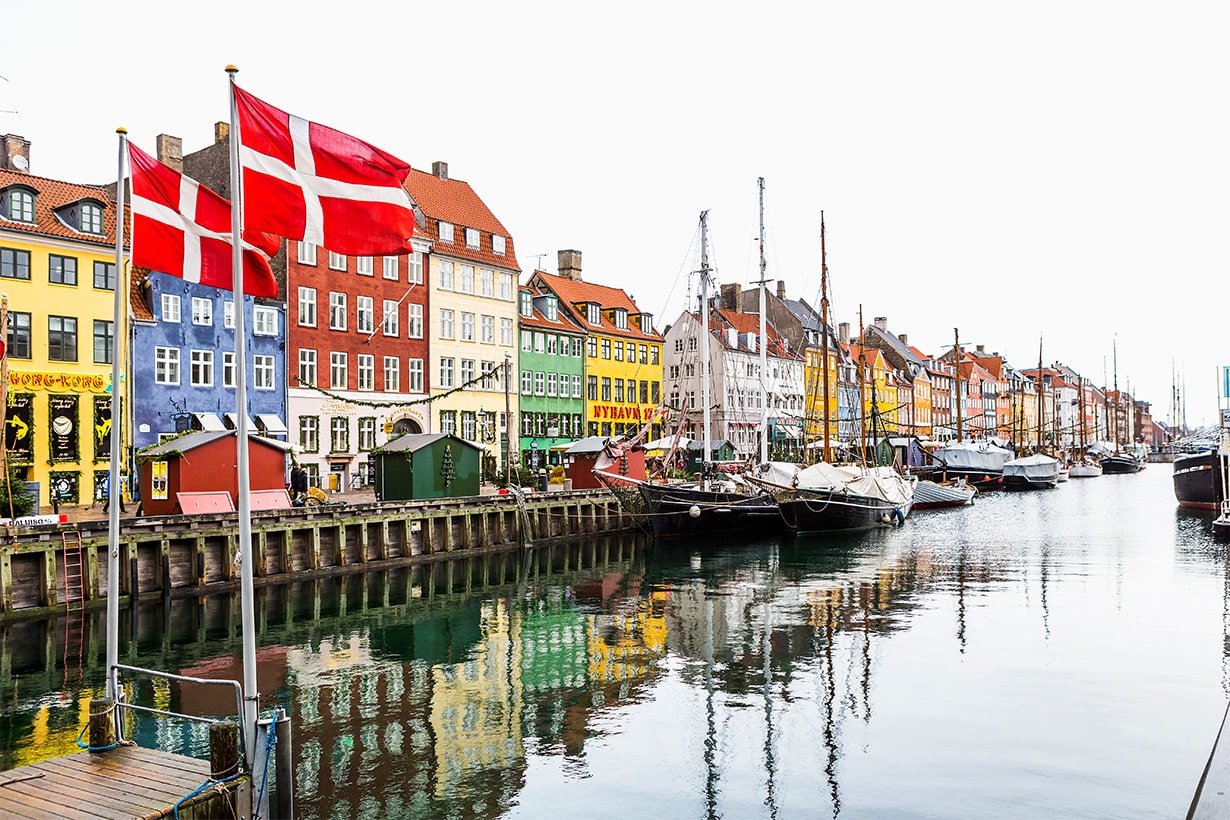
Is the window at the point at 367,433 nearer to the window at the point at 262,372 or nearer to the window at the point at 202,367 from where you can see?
the window at the point at 262,372

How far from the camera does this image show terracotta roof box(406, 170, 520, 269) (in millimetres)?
61844

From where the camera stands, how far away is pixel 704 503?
1916 inches

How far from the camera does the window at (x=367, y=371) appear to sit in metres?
56.1

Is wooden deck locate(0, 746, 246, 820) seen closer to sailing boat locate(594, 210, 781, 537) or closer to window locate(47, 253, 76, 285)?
sailing boat locate(594, 210, 781, 537)

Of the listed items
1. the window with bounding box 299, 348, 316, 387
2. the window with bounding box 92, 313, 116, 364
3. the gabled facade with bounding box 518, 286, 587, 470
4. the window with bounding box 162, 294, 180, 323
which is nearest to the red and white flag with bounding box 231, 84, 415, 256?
the window with bounding box 92, 313, 116, 364

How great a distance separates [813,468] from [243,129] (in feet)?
144

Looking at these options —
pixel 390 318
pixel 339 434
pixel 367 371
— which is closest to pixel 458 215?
pixel 390 318

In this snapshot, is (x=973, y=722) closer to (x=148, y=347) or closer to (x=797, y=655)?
(x=797, y=655)

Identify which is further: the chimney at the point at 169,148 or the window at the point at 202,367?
the chimney at the point at 169,148

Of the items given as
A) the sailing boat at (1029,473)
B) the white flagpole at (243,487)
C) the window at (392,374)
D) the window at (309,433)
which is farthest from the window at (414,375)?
the sailing boat at (1029,473)

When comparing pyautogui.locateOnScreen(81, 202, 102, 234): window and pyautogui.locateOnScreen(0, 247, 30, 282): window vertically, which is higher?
pyautogui.locateOnScreen(81, 202, 102, 234): window

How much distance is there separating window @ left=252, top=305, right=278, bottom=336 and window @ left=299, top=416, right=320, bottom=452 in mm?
4641

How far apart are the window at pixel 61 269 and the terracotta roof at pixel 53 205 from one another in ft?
3.02

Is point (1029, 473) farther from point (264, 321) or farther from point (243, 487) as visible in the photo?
point (243, 487)
